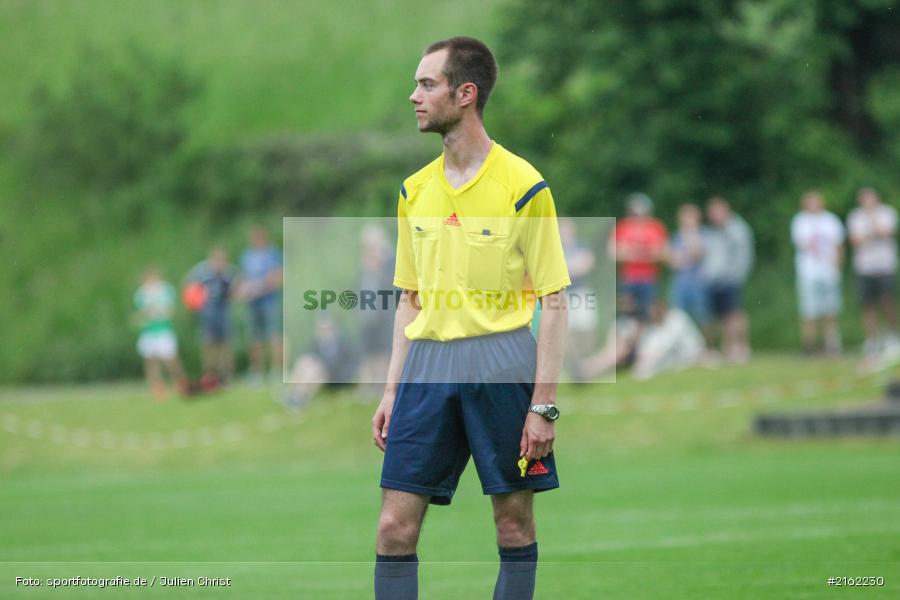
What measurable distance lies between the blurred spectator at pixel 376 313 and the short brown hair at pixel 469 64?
13.0 metres

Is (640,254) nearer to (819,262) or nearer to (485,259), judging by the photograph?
(819,262)

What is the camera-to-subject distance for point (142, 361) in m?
33.2

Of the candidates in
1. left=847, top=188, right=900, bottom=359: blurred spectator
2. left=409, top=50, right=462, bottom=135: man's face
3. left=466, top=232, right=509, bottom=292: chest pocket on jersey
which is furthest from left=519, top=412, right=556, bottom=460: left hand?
left=847, top=188, right=900, bottom=359: blurred spectator

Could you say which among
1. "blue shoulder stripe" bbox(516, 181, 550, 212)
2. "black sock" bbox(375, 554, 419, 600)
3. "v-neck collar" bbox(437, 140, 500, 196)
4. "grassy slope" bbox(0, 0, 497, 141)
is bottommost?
"black sock" bbox(375, 554, 419, 600)

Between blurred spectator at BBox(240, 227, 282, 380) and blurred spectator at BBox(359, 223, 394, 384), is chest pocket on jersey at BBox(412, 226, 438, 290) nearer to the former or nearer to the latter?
blurred spectator at BBox(359, 223, 394, 384)

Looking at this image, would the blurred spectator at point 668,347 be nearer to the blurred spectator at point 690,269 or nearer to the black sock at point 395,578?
the blurred spectator at point 690,269

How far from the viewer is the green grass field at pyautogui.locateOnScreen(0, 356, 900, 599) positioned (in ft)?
30.2

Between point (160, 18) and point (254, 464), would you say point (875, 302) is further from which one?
point (160, 18)

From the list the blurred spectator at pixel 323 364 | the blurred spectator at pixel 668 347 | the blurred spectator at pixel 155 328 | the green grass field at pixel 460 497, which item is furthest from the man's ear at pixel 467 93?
the blurred spectator at pixel 155 328

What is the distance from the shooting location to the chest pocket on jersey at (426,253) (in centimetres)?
616

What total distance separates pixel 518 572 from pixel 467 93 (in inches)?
74.1

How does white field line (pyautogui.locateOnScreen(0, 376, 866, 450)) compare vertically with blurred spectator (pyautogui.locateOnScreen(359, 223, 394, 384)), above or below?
below

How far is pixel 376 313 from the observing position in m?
21.2

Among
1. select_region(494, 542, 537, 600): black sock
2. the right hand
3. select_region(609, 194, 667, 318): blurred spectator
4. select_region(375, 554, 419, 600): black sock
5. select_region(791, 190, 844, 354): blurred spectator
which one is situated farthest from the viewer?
select_region(609, 194, 667, 318): blurred spectator
